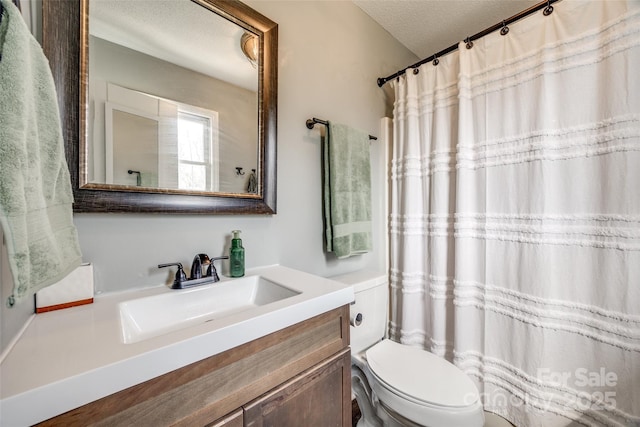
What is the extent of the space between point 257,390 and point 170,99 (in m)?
1.00

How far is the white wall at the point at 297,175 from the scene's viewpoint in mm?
826

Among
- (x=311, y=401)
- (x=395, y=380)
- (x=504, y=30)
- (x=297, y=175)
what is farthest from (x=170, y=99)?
(x=504, y=30)

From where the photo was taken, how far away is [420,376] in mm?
1047

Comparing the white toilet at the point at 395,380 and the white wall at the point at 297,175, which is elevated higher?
the white wall at the point at 297,175

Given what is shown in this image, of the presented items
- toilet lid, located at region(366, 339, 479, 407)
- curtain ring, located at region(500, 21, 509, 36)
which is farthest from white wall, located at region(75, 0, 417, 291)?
curtain ring, located at region(500, 21, 509, 36)

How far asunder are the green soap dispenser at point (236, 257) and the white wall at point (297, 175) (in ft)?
0.22

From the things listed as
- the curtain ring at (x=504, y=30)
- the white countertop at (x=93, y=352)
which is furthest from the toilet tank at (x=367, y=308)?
the curtain ring at (x=504, y=30)

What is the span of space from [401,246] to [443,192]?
0.43m

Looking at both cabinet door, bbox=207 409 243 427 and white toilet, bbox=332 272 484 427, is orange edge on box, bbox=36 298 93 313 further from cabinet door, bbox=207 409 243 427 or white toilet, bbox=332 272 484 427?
white toilet, bbox=332 272 484 427

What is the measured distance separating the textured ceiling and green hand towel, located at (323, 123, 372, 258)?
85 centimetres

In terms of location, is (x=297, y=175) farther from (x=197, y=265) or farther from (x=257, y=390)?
(x=257, y=390)

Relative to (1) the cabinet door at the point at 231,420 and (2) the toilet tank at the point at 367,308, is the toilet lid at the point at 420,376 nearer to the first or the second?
(2) the toilet tank at the point at 367,308

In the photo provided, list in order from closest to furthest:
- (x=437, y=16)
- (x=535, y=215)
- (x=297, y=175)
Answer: (x=535, y=215) < (x=297, y=175) < (x=437, y=16)

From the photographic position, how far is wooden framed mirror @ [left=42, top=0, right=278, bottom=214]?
0.73 metres
